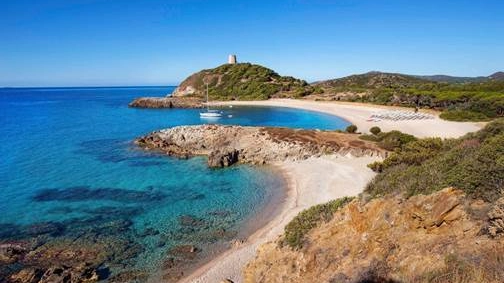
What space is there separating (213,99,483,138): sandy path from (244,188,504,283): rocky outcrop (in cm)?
3554

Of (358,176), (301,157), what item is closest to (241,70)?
(301,157)

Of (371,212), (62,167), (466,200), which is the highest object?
(466,200)

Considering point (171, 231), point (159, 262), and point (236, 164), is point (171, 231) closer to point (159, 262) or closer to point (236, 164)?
point (159, 262)

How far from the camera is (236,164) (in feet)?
116

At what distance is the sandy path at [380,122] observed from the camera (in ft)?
148

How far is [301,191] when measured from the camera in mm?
25891

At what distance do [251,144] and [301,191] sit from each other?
13904 millimetres

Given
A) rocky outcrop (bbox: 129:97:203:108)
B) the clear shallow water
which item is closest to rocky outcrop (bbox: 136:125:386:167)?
the clear shallow water

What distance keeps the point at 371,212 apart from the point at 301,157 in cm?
2505

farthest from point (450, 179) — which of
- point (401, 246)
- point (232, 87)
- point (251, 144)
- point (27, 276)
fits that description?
point (232, 87)

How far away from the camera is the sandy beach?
645 inches

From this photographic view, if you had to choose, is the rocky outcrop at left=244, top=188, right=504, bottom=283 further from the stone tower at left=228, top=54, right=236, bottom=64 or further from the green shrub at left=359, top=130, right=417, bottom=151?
the stone tower at left=228, top=54, right=236, bottom=64

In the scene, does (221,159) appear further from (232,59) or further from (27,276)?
(232,59)

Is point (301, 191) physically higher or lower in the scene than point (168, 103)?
lower
